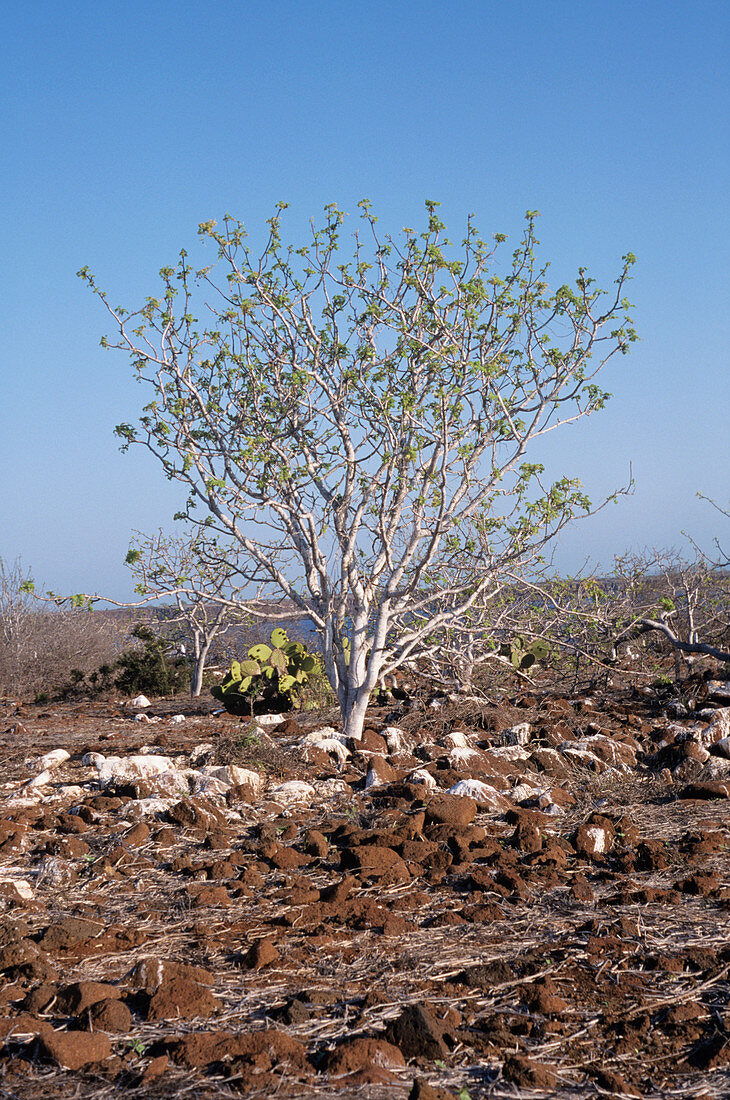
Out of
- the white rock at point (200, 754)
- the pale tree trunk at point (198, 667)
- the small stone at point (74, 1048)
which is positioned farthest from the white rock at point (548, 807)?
the pale tree trunk at point (198, 667)

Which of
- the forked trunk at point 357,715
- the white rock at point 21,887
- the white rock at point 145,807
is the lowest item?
the white rock at point 21,887

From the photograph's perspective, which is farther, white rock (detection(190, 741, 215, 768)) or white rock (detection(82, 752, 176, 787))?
white rock (detection(190, 741, 215, 768))

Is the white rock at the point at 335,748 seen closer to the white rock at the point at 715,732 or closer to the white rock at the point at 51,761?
the white rock at the point at 51,761

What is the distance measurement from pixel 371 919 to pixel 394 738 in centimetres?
376

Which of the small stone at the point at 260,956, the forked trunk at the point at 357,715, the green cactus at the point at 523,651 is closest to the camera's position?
the small stone at the point at 260,956

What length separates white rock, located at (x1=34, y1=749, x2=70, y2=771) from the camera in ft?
22.8

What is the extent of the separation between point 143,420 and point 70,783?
3002mm

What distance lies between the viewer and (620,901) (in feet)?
12.9

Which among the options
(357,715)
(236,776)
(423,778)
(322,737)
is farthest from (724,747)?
(236,776)

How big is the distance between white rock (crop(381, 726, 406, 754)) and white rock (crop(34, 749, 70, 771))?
2.68m

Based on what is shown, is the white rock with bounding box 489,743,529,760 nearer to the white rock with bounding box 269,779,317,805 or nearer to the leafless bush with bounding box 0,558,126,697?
the white rock with bounding box 269,779,317,805

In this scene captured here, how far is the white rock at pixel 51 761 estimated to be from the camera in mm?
6941

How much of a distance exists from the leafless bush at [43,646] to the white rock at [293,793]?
380 inches

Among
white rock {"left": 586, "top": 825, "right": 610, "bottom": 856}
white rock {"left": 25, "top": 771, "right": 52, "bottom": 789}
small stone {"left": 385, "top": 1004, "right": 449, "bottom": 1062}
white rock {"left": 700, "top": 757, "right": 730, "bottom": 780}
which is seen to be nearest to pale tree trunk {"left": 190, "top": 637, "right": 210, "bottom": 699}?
white rock {"left": 25, "top": 771, "right": 52, "bottom": 789}
